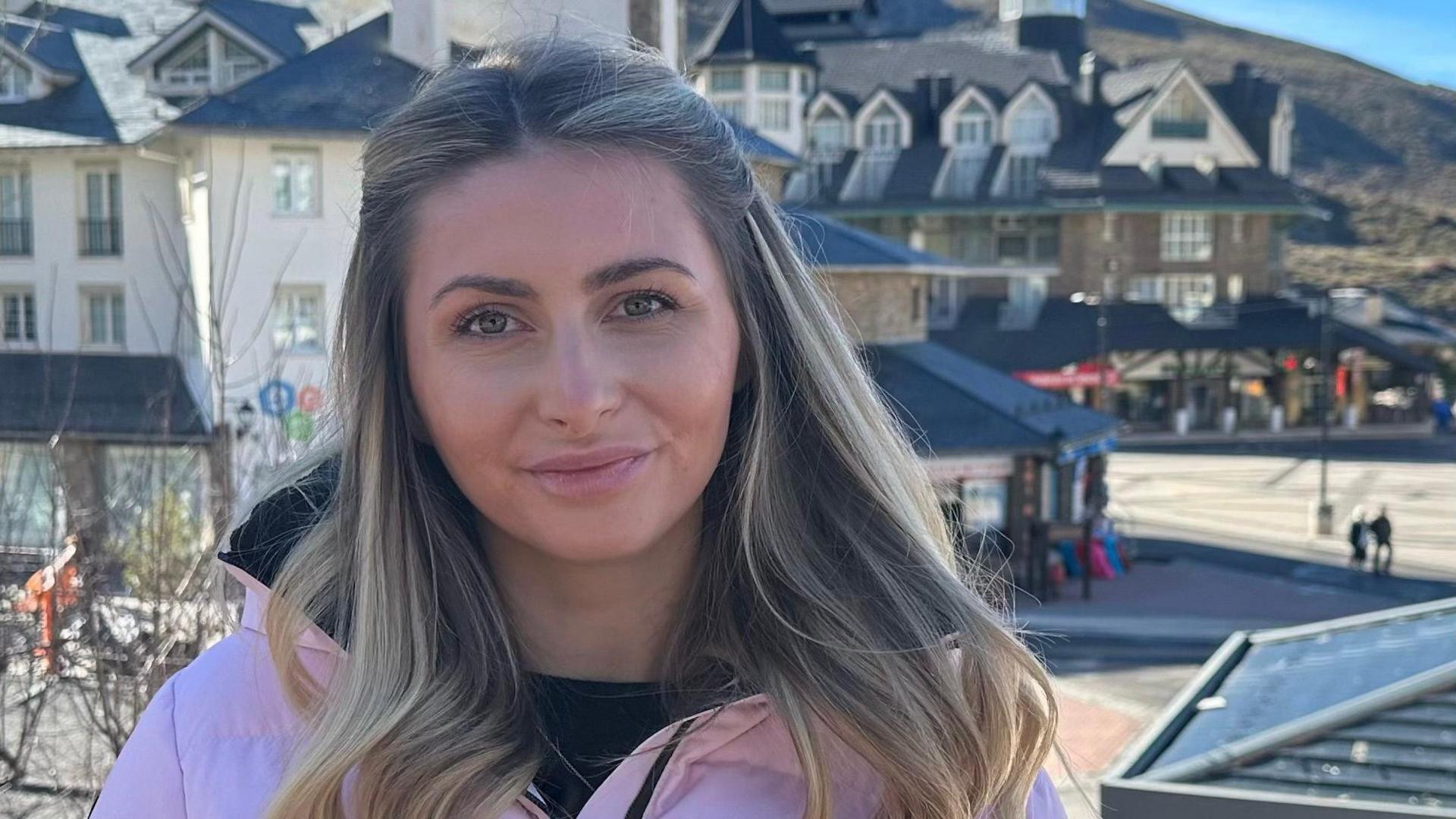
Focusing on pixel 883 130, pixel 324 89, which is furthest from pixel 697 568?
pixel 883 130

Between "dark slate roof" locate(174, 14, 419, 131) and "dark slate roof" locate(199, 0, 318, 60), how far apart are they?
2879 mm

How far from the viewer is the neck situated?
2.17m

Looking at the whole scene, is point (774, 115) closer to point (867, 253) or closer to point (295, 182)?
point (867, 253)

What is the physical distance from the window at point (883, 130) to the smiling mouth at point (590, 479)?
57.9m

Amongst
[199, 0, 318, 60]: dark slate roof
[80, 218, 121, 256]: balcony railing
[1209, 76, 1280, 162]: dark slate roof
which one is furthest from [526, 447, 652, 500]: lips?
[1209, 76, 1280, 162]: dark slate roof

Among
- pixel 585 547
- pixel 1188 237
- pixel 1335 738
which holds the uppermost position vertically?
pixel 1188 237

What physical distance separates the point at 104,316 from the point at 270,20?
21.2 feet

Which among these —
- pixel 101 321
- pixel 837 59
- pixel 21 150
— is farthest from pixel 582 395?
pixel 837 59

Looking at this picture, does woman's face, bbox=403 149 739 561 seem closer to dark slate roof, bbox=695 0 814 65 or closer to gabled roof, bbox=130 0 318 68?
gabled roof, bbox=130 0 318 68

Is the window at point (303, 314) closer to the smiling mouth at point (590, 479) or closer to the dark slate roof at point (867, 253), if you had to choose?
the dark slate roof at point (867, 253)

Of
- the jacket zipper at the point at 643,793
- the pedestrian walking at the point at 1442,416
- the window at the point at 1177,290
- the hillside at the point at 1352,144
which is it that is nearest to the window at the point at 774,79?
the window at the point at 1177,290

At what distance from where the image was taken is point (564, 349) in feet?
6.56

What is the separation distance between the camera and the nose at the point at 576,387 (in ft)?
6.47

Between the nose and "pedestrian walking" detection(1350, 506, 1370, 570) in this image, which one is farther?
"pedestrian walking" detection(1350, 506, 1370, 570)
